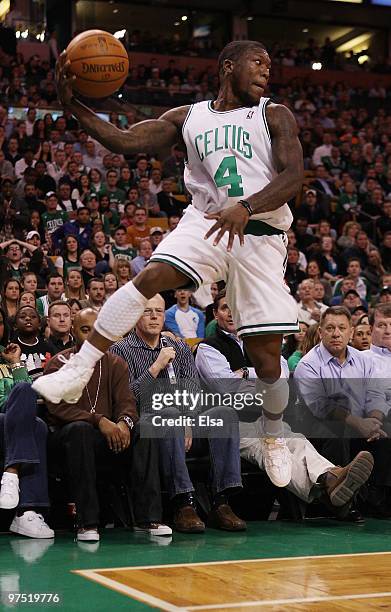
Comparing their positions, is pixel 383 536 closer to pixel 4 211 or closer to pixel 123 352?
pixel 123 352

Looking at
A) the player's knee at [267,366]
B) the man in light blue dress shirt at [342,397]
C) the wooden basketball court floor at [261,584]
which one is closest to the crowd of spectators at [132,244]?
the man in light blue dress shirt at [342,397]

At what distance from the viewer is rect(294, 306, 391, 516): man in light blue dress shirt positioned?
22.3 ft

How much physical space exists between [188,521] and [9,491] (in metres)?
1.14

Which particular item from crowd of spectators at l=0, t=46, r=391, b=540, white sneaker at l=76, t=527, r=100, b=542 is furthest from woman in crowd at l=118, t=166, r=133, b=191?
white sneaker at l=76, t=527, r=100, b=542

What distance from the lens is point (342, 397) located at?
701 cm

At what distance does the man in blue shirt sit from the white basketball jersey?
5.04m

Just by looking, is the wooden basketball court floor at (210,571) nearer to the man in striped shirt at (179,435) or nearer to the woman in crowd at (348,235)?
the man in striped shirt at (179,435)

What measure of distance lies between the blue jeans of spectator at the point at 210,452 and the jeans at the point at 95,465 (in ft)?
0.44

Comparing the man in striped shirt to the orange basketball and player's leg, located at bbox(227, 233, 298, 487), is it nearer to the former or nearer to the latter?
player's leg, located at bbox(227, 233, 298, 487)

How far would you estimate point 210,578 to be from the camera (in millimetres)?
4582

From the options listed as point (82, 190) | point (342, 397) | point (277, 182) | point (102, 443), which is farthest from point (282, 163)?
point (82, 190)

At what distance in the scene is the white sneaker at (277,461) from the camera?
16.4ft

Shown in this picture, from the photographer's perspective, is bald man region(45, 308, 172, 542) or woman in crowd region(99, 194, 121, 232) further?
woman in crowd region(99, 194, 121, 232)

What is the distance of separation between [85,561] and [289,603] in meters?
1.33
